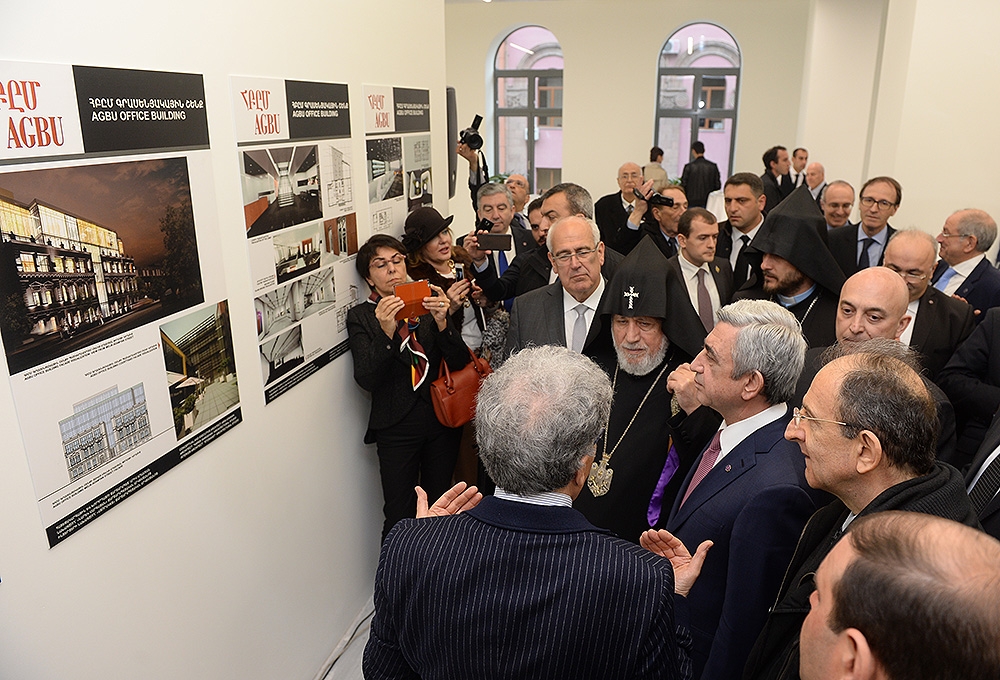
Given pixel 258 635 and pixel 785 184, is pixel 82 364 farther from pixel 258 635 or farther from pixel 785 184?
pixel 785 184

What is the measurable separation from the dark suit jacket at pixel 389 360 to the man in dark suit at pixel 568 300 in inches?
13.2

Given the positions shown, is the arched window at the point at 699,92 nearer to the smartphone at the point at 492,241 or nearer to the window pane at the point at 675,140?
the window pane at the point at 675,140

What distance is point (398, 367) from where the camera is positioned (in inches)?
136

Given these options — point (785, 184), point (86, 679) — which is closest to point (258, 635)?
point (86, 679)

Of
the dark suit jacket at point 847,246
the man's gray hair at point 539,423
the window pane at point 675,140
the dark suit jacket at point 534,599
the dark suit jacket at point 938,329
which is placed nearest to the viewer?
the dark suit jacket at point 534,599

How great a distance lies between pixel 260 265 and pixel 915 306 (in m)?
3.16

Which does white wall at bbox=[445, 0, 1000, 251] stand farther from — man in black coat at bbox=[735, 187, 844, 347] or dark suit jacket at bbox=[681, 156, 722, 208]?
man in black coat at bbox=[735, 187, 844, 347]

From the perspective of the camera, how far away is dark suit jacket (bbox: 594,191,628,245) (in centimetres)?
730

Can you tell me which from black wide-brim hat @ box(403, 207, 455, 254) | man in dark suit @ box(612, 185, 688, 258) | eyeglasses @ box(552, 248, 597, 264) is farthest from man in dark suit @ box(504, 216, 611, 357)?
man in dark suit @ box(612, 185, 688, 258)

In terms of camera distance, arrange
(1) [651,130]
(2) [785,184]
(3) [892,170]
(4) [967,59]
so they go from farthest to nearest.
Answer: (1) [651,130] < (2) [785,184] < (3) [892,170] < (4) [967,59]

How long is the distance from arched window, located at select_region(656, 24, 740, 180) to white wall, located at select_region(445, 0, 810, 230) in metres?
0.47

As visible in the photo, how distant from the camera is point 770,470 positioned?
6.59 feet

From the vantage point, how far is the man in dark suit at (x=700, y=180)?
39.8ft

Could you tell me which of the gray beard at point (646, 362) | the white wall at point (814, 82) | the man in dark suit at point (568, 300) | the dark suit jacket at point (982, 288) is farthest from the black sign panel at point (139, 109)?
the white wall at point (814, 82)
